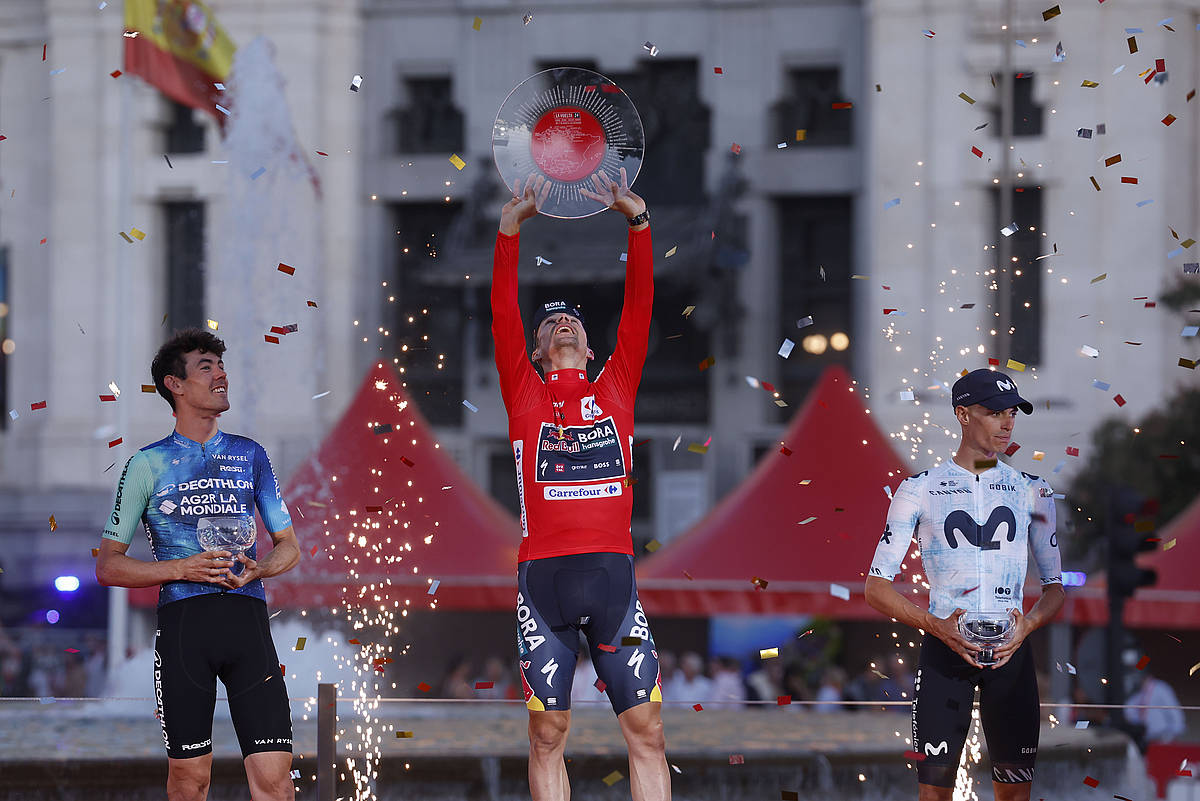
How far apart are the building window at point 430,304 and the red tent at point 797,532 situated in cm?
1042

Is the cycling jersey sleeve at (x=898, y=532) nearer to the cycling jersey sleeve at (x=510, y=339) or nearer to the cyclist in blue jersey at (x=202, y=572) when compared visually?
the cycling jersey sleeve at (x=510, y=339)

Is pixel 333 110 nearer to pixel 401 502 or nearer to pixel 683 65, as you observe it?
pixel 683 65

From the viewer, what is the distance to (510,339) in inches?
228

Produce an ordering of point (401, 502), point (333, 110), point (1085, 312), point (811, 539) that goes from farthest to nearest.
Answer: point (333, 110)
point (1085, 312)
point (401, 502)
point (811, 539)

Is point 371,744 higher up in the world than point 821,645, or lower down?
higher up

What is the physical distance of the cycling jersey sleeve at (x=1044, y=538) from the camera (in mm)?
5305

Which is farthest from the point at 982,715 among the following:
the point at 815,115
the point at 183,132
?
the point at 183,132

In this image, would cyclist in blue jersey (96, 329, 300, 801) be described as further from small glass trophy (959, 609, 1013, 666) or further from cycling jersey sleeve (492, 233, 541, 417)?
small glass trophy (959, 609, 1013, 666)

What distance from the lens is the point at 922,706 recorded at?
17.1ft

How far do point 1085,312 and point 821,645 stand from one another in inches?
271

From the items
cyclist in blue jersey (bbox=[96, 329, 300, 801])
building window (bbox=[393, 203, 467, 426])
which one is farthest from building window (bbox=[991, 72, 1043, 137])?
cyclist in blue jersey (bbox=[96, 329, 300, 801])

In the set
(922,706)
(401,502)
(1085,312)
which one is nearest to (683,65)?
(1085,312)

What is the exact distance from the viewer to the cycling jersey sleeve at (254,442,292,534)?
5.54 metres

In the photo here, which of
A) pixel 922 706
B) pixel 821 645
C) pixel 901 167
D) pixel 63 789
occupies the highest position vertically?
pixel 901 167
